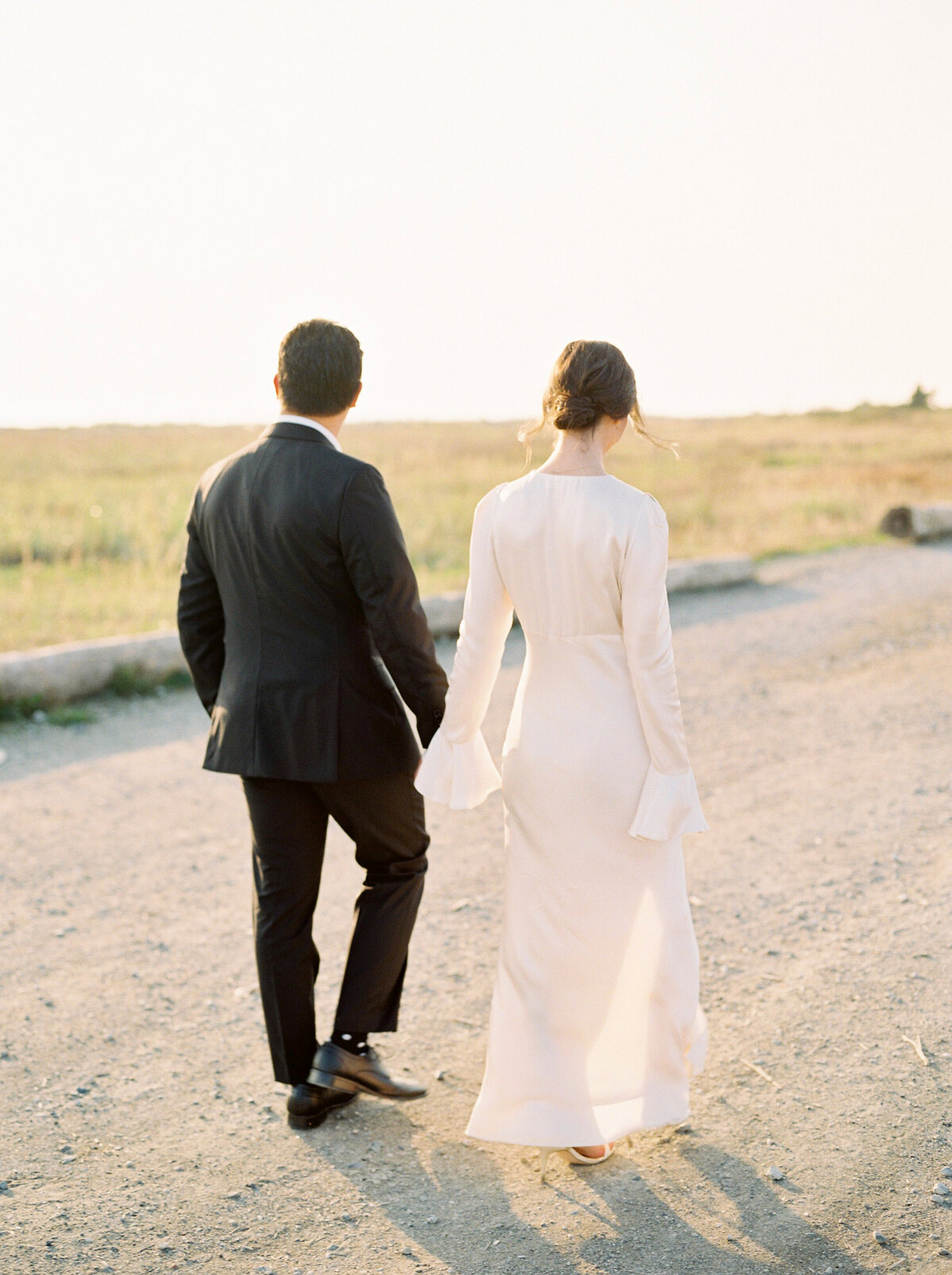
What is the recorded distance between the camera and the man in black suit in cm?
292

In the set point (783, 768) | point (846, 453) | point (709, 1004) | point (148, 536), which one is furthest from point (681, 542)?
point (846, 453)

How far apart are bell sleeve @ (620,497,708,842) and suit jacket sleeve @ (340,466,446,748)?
1.80 ft

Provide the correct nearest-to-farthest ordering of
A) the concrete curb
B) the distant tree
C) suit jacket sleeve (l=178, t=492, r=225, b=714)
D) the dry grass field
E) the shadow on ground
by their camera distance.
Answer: the shadow on ground
suit jacket sleeve (l=178, t=492, r=225, b=714)
the concrete curb
the dry grass field
the distant tree

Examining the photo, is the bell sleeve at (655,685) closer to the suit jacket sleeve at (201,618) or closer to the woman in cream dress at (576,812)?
the woman in cream dress at (576,812)

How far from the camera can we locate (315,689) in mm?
3020

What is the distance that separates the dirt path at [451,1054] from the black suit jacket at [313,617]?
1.08m

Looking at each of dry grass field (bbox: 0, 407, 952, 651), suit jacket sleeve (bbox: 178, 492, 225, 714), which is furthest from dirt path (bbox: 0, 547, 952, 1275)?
dry grass field (bbox: 0, 407, 952, 651)

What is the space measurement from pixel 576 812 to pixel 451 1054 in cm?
119

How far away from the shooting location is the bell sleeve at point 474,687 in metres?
2.89

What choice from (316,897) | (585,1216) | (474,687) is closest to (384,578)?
(474,687)

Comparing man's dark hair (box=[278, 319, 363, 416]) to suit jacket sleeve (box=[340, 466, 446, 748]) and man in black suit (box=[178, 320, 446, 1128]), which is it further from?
suit jacket sleeve (box=[340, 466, 446, 748])

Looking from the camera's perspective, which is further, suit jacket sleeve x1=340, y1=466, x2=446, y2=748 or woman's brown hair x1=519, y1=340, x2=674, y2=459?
suit jacket sleeve x1=340, y1=466, x2=446, y2=748

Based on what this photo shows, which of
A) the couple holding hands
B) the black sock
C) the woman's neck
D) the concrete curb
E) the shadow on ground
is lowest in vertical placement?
the shadow on ground

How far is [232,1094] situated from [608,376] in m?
2.35
